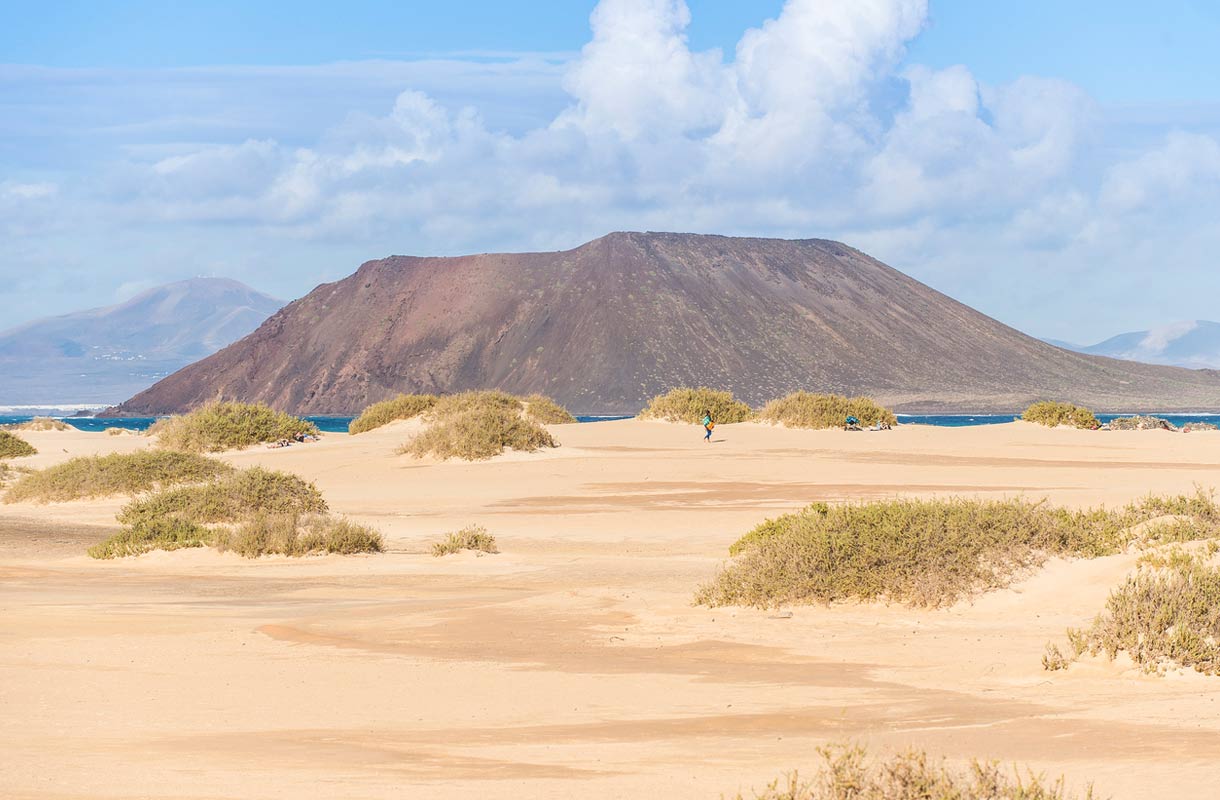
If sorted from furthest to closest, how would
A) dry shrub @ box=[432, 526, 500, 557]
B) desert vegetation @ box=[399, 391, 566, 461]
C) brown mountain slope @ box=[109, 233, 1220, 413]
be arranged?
brown mountain slope @ box=[109, 233, 1220, 413] → desert vegetation @ box=[399, 391, 566, 461] → dry shrub @ box=[432, 526, 500, 557]

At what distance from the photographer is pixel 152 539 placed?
1958 cm

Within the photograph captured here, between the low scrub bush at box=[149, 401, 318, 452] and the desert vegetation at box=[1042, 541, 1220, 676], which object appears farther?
the low scrub bush at box=[149, 401, 318, 452]

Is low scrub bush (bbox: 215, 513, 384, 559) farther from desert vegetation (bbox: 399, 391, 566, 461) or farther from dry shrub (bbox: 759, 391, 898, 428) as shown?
dry shrub (bbox: 759, 391, 898, 428)

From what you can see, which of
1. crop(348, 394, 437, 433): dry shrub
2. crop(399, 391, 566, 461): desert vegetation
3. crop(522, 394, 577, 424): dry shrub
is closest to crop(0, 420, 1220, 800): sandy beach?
crop(399, 391, 566, 461): desert vegetation

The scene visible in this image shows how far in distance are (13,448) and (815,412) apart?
84.8ft

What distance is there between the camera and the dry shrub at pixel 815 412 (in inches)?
1937

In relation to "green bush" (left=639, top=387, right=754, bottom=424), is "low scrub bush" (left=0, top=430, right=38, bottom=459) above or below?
below

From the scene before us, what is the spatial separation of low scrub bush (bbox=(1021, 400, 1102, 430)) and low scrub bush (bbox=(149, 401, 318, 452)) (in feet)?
89.1

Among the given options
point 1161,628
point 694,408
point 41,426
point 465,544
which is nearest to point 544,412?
point 694,408

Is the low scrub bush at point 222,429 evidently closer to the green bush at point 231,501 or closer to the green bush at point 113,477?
the green bush at point 113,477

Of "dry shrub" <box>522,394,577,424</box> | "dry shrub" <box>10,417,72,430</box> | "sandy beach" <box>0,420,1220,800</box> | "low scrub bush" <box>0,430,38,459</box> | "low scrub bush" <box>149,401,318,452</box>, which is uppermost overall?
"dry shrub" <box>522,394,577,424</box>

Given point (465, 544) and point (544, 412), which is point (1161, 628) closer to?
point (465, 544)

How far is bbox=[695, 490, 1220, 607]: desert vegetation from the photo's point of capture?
514 inches

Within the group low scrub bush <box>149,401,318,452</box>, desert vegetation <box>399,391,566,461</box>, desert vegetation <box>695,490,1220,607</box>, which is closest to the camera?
desert vegetation <box>695,490,1220,607</box>
